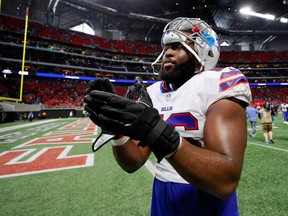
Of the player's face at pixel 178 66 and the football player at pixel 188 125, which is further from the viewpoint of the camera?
the player's face at pixel 178 66

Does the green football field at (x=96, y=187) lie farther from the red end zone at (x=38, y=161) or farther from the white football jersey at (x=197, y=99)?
the white football jersey at (x=197, y=99)

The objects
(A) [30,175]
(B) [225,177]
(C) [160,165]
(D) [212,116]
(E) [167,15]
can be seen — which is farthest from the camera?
(E) [167,15]

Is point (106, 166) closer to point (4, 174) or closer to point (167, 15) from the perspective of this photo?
point (4, 174)

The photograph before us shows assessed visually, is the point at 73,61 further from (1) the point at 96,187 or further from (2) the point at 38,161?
(1) the point at 96,187

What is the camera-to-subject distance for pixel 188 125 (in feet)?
3.78

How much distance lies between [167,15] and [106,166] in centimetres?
4228

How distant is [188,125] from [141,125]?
0.48 meters

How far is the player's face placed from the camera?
1306mm

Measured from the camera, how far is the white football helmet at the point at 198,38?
1350mm

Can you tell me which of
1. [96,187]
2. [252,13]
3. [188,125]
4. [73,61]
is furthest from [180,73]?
[252,13]

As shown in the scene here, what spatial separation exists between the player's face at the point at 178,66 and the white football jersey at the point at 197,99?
9 cm

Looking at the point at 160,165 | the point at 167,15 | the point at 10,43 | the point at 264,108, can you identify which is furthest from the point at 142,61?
the point at 160,165

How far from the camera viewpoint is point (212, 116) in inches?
38.2

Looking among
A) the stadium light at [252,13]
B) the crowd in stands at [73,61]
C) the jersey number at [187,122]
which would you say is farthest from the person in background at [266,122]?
the stadium light at [252,13]
